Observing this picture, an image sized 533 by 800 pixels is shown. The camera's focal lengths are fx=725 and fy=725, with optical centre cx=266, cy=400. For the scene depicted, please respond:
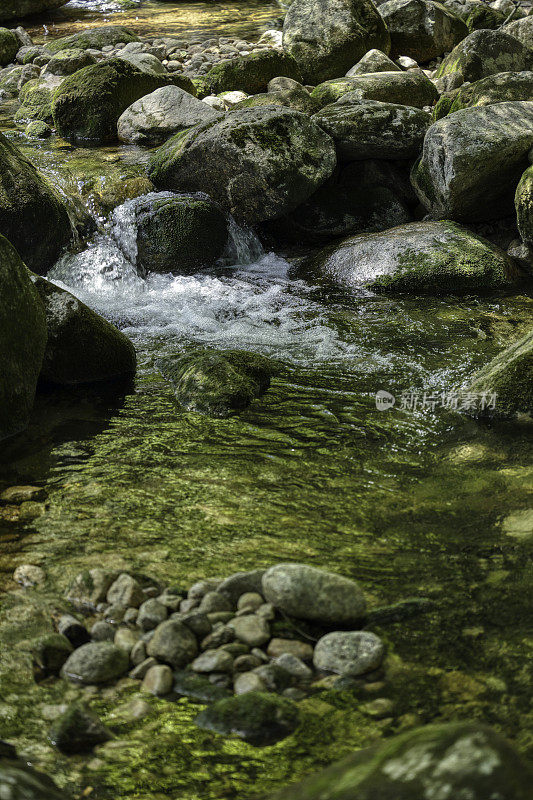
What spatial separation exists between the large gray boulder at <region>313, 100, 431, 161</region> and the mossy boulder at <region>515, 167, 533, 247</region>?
1.67m

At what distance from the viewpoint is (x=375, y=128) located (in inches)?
328

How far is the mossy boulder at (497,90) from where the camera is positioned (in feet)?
27.7

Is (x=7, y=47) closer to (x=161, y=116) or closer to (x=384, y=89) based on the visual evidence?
(x=161, y=116)

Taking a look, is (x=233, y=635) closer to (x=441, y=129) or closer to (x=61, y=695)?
(x=61, y=695)

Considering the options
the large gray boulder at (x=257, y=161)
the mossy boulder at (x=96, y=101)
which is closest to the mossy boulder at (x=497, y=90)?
the large gray boulder at (x=257, y=161)

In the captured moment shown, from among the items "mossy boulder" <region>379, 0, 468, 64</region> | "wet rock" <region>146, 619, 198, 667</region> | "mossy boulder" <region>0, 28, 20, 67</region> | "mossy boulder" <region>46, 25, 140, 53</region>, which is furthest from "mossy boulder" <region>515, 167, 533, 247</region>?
"mossy boulder" <region>0, 28, 20, 67</region>

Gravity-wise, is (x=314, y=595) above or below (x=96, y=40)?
below

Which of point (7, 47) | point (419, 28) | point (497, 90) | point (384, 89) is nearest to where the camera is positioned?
point (497, 90)

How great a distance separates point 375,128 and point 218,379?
486 centimetres

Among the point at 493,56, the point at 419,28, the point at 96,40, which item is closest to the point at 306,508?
the point at 493,56

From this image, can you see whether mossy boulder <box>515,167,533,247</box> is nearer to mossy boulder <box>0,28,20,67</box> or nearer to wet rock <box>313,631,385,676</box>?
wet rock <box>313,631,385,676</box>

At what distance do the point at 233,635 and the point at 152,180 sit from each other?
23.4ft

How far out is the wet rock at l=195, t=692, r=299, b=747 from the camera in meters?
2.04

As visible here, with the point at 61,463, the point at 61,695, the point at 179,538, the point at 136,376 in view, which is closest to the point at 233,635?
the point at 61,695
